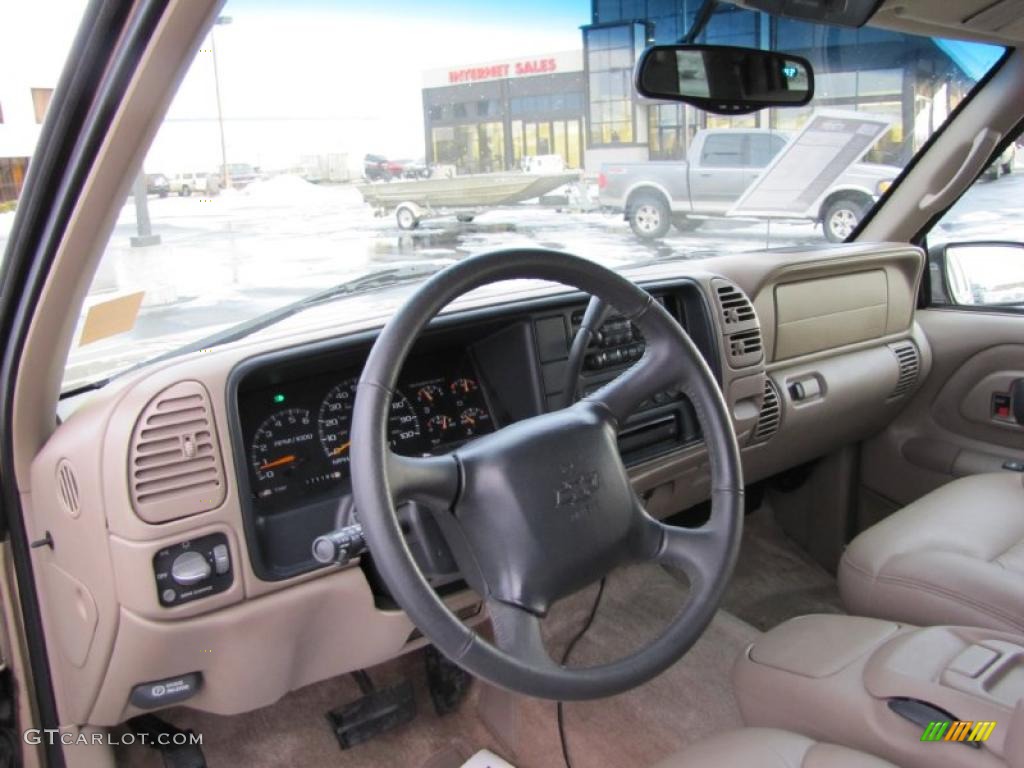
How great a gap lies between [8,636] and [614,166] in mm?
2205

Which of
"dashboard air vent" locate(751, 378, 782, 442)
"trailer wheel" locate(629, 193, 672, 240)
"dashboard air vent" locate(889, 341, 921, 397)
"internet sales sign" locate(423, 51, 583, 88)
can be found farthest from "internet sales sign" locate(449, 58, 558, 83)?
"dashboard air vent" locate(889, 341, 921, 397)

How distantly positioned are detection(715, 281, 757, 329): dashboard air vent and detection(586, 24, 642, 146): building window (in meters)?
0.63

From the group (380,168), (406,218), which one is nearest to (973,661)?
(406,218)

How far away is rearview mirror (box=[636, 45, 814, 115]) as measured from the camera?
2334 mm

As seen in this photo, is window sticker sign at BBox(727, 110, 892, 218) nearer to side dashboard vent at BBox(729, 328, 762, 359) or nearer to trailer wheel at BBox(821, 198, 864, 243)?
trailer wheel at BBox(821, 198, 864, 243)

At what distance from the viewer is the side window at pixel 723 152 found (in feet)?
10.6

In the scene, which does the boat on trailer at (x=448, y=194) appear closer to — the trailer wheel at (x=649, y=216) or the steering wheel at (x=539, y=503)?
the trailer wheel at (x=649, y=216)

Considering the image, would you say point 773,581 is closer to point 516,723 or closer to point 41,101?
point 516,723

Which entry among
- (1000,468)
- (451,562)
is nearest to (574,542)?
(451,562)

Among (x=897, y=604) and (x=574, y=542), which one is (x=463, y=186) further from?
(x=897, y=604)

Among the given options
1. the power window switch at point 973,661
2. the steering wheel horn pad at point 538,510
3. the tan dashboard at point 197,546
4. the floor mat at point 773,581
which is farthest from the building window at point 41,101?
the floor mat at point 773,581

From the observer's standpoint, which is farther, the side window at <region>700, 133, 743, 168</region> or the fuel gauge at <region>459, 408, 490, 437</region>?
the side window at <region>700, 133, 743, 168</region>

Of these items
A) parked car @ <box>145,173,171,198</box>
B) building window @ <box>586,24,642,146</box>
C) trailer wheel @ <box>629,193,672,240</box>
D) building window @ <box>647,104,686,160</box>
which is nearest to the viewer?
parked car @ <box>145,173,171,198</box>

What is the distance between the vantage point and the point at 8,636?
6.64ft
